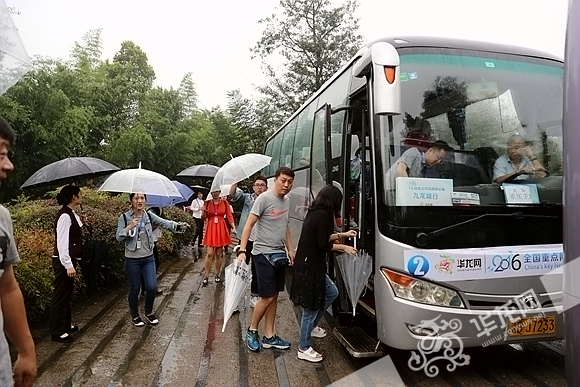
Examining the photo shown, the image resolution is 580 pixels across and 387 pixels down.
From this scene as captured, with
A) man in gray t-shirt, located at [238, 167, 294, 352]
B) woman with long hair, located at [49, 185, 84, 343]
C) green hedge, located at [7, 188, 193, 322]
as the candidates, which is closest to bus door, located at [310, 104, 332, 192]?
man in gray t-shirt, located at [238, 167, 294, 352]

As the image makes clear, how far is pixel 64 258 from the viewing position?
4832 mm

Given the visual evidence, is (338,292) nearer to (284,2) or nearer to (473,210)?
(473,210)

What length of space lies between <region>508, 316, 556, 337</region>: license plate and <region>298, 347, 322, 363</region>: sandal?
1.74 metres

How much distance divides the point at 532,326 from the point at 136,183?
4487 mm

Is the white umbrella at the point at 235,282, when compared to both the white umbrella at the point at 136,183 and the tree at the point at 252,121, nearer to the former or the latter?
the white umbrella at the point at 136,183

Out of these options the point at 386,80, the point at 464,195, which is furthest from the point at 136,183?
the point at 464,195

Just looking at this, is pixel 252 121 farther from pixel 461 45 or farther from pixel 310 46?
pixel 461 45

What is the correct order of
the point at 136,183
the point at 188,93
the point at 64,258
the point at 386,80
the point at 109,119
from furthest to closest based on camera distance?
1. the point at 188,93
2. the point at 109,119
3. the point at 136,183
4. the point at 64,258
5. the point at 386,80

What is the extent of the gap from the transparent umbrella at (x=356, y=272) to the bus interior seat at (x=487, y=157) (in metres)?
1.28

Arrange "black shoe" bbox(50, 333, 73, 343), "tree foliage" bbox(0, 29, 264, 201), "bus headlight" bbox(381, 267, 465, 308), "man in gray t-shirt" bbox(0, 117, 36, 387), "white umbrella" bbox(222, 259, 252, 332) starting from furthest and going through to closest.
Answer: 1. "tree foliage" bbox(0, 29, 264, 201)
2. "black shoe" bbox(50, 333, 73, 343)
3. "white umbrella" bbox(222, 259, 252, 332)
4. "bus headlight" bbox(381, 267, 465, 308)
5. "man in gray t-shirt" bbox(0, 117, 36, 387)

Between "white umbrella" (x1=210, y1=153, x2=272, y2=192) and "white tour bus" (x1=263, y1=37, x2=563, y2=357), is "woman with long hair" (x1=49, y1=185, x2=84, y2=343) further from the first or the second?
"white tour bus" (x1=263, y1=37, x2=563, y2=357)

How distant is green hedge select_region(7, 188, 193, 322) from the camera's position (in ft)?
17.6

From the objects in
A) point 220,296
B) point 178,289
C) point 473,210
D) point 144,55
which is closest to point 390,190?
point 473,210

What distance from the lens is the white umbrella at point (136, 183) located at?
5559 millimetres
